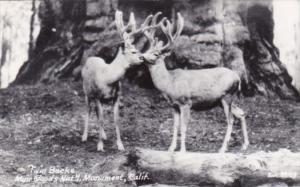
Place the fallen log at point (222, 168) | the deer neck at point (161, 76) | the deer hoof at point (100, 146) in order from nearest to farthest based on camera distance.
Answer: the fallen log at point (222, 168)
the deer neck at point (161, 76)
the deer hoof at point (100, 146)

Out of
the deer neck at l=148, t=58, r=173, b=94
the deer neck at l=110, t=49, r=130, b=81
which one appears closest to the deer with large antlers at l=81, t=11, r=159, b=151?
the deer neck at l=110, t=49, r=130, b=81

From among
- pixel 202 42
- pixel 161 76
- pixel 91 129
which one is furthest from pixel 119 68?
pixel 202 42

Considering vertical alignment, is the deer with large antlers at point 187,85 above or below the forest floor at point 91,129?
above

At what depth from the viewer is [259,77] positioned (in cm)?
1281

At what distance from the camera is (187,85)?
27.1 ft

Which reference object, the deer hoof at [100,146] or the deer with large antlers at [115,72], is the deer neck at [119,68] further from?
the deer hoof at [100,146]

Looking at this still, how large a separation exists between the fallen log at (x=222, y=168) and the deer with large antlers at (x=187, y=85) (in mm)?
1045

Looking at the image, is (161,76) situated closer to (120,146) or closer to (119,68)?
(119,68)

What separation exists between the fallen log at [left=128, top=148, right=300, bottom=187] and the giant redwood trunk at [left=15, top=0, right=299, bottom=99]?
4.91 meters

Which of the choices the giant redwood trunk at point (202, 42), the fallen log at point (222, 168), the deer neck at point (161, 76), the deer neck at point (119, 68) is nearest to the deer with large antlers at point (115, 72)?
the deer neck at point (119, 68)

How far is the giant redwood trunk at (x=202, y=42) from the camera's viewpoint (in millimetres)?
12305

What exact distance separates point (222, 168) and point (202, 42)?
5.76 meters

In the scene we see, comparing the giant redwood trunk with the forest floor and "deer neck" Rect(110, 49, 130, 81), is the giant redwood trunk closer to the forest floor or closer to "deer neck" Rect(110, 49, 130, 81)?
the forest floor

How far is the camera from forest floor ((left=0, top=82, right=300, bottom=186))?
8164mm
